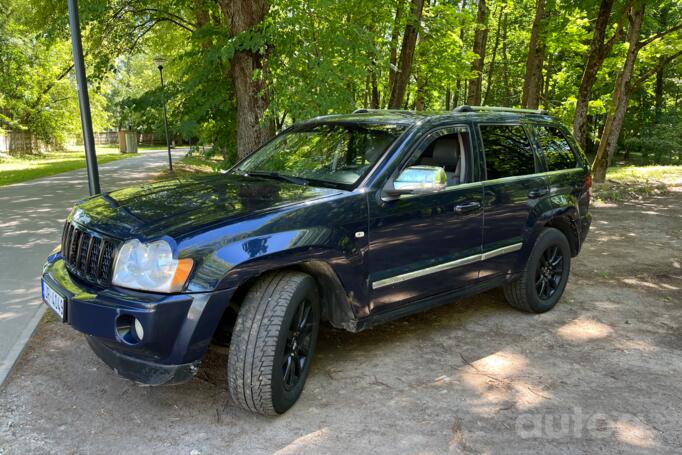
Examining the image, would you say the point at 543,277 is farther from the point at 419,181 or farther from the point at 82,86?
the point at 82,86

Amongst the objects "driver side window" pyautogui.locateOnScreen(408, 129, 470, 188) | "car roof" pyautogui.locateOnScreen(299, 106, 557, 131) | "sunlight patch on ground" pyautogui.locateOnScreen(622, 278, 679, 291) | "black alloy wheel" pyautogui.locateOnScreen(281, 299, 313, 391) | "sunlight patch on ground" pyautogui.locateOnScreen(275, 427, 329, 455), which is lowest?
"sunlight patch on ground" pyautogui.locateOnScreen(622, 278, 679, 291)

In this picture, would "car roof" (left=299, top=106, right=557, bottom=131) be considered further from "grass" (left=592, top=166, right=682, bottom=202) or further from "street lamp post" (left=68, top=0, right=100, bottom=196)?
"grass" (left=592, top=166, right=682, bottom=202)

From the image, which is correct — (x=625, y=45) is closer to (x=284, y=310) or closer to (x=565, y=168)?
(x=565, y=168)

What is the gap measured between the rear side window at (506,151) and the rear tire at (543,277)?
0.70 metres

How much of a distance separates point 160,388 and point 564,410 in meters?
2.65

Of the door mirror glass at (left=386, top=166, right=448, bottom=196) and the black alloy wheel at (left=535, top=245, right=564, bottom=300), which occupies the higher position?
the door mirror glass at (left=386, top=166, right=448, bottom=196)

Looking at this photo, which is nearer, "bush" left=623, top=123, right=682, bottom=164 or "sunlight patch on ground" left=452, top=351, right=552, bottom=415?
"sunlight patch on ground" left=452, top=351, right=552, bottom=415

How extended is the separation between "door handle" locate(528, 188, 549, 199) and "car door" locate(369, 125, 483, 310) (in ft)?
2.30

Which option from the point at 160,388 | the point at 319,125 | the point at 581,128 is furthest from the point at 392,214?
the point at 581,128

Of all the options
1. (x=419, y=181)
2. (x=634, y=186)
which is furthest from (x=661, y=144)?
(x=419, y=181)

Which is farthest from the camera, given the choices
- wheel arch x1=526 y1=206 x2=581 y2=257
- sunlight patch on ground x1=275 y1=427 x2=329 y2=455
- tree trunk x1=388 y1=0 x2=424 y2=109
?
tree trunk x1=388 y1=0 x2=424 y2=109

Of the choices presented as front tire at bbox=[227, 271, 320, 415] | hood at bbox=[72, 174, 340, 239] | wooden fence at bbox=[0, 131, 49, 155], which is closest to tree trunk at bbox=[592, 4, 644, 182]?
hood at bbox=[72, 174, 340, 239]

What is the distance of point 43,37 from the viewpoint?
9.98m

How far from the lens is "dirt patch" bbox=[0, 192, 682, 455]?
301 cm
